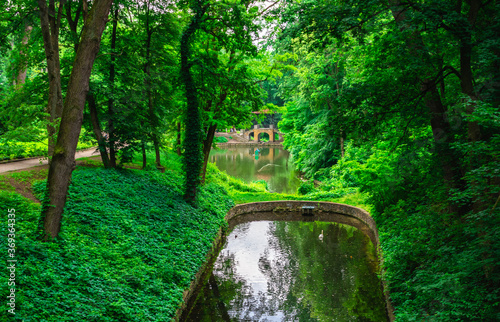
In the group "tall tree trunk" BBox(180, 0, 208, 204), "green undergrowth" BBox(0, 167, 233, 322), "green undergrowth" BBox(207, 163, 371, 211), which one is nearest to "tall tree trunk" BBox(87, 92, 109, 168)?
"green undergrowth" BBox(0, 167, 233, 322)

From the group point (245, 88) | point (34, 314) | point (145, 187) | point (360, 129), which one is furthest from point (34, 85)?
point (360, 129)

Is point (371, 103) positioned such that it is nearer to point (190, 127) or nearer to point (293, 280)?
point (293, 280)

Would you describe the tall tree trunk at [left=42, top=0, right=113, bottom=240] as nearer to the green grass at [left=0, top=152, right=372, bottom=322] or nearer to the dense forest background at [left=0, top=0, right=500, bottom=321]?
the dense forest background at [left=0, top=0, right=500, bottom=321]

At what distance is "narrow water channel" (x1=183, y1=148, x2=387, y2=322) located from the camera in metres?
8.79

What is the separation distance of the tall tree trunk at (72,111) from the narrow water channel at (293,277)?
14.9 feet

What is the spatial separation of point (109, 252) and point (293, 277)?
5.96 meters

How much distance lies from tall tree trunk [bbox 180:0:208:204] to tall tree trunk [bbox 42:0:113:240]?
248 inches

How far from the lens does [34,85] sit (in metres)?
11.6

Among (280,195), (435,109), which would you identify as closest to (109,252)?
(435,109)

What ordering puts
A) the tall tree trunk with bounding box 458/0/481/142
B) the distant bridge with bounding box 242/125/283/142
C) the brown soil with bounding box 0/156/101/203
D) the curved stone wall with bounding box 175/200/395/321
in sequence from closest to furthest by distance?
the tall tree trunk with bounding box 458/0/481/142, the brown soil with bounding box 0/156/101/203, the curved stone wall with bounding box 175/200/395/321, the distant bridge with bounding box 242/125/283/142

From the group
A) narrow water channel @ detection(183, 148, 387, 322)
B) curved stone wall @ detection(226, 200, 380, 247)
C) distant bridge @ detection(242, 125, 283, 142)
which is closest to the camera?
narrow water channel @ detection(183, 148, 387, 322)

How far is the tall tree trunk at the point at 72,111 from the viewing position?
6.72 metres

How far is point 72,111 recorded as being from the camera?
6.73 m

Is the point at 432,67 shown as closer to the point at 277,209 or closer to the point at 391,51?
the point at 391,51
